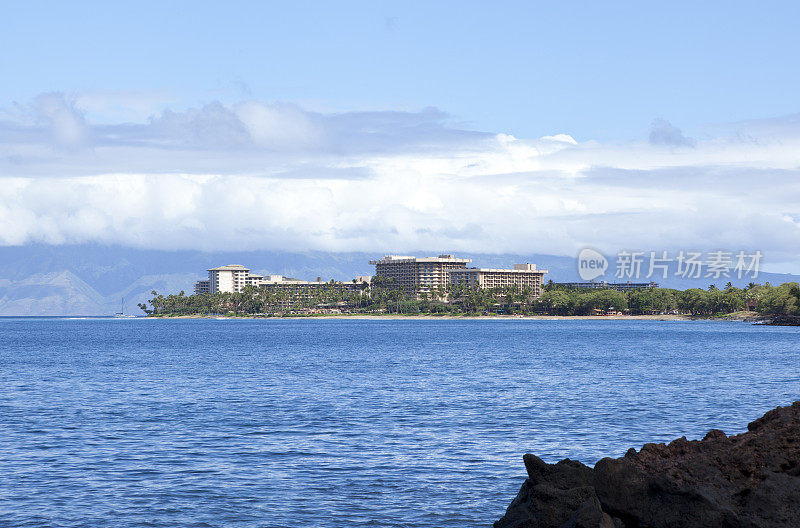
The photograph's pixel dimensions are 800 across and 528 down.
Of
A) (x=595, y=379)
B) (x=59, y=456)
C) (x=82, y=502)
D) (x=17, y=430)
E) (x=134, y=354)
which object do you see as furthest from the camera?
(x=134, y=354)

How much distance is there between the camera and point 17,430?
4094 centimetres

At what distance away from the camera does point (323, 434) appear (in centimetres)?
3894

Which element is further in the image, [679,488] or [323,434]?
[323,434]

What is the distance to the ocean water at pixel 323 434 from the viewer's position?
25.4m

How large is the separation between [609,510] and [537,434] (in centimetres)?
1950

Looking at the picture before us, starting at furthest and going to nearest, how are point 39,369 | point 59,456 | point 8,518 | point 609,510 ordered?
1. point 39,369
2. point 59,456
3. point 8,518
4. point 609,510

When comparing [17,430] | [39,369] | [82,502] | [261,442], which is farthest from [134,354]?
[82,502]

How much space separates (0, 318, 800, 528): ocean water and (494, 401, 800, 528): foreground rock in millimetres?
4086

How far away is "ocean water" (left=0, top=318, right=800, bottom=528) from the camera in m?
25.4

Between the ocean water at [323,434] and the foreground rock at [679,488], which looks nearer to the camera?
the foreground rock at [679,488]

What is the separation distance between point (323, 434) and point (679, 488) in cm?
2317

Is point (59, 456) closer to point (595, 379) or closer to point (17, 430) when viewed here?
point (17, 430)

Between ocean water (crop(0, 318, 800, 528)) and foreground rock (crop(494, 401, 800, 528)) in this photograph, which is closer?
foreground rock (crop(494, 401, 800, 528))

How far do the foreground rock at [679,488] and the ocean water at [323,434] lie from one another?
409 centimetres
